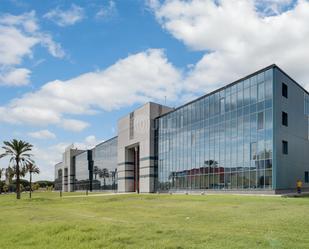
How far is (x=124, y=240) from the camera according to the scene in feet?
44.7

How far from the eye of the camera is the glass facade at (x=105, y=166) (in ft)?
307

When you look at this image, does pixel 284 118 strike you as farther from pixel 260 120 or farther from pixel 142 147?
pixel 142 147

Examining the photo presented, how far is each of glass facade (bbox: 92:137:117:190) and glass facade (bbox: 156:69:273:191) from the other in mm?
25563

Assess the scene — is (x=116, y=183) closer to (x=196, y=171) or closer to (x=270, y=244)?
(x=196, y=171)

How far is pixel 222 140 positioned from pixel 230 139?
207 cm

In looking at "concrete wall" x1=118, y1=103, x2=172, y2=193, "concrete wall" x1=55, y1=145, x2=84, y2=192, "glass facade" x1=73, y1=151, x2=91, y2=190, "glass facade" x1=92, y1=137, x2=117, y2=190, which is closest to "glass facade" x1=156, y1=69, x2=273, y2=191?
"concrete wall" x1=118, y1=103, x2=172, y2=193

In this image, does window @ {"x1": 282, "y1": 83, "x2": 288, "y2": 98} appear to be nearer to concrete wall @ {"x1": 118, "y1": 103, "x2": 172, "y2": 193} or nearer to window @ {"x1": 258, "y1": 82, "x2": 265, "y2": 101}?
window @ {"x1": 258, "y1": 82, "x2": 265, "y2": 101}

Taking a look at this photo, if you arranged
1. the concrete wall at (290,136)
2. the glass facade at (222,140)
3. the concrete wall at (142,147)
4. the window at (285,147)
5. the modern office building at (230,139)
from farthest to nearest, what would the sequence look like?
the concrete wall at (142,147), the window at (285,147), the glass facade at (222,140), the modern office building at (230,139), the concrete wall at (290,136)

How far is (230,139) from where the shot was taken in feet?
163

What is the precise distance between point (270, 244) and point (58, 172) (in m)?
158

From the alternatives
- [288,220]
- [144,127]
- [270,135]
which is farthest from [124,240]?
[144,127]

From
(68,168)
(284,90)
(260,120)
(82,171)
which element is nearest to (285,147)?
(260,120)

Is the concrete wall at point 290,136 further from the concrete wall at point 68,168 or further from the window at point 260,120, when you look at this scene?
the concrete wall at point 68,168

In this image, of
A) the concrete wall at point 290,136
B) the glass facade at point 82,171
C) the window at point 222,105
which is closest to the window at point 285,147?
the concrete wall at point 290,136
